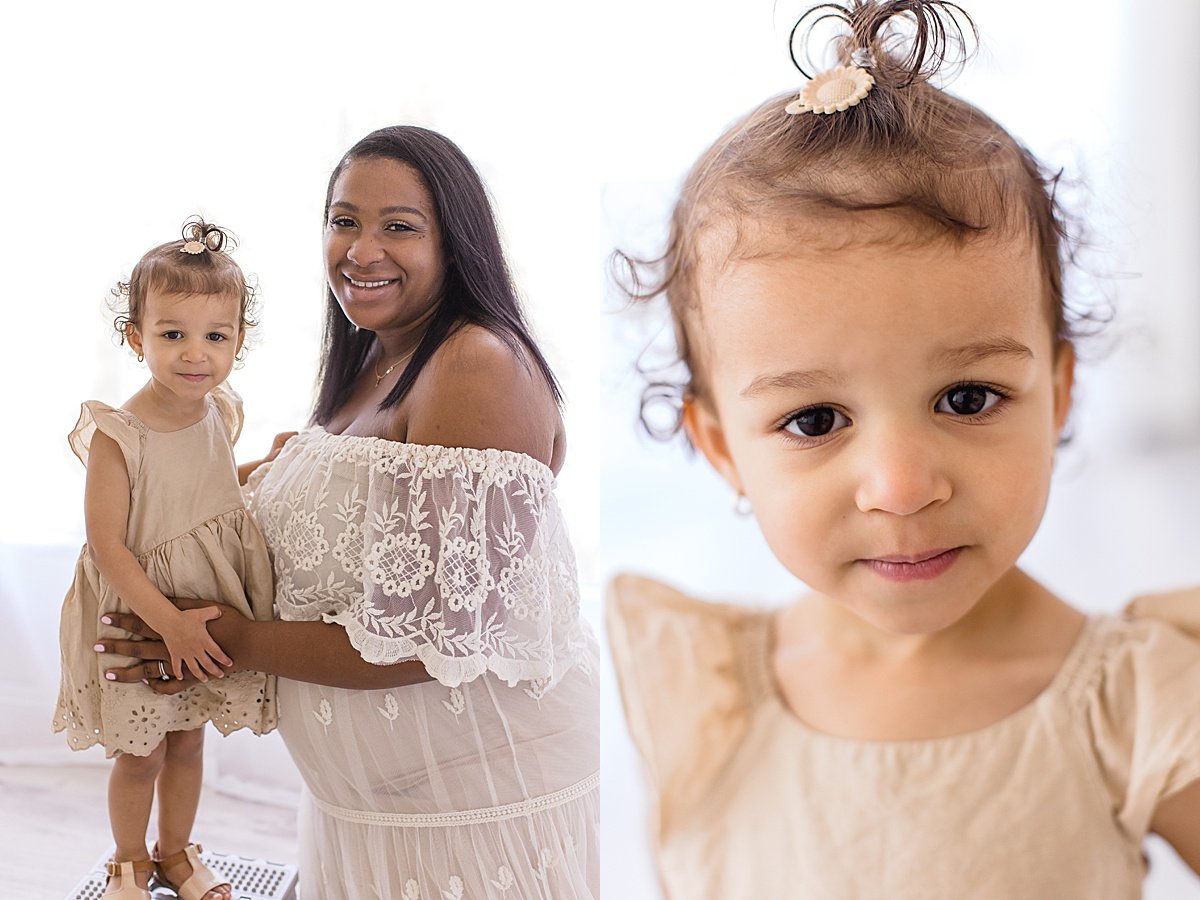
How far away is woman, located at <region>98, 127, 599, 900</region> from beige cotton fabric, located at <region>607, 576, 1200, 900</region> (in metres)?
0.47

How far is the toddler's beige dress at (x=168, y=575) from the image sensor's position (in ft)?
4.99

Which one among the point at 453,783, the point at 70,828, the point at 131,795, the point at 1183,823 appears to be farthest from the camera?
the point at 70,828

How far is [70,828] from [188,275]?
4.90 feet

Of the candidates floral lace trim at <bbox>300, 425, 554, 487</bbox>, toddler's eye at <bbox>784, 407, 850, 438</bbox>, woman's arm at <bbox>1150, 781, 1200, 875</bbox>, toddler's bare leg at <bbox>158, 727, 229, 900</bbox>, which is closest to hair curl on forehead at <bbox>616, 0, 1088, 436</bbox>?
toddler's eye at <bbox>784, 407, 850, 438</bbox>

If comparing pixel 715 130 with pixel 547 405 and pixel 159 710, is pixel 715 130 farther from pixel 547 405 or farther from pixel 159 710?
pixel 159 710

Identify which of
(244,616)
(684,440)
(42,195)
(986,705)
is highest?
(42,195)

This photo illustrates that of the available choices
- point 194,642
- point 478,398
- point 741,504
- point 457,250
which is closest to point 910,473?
point 741,504

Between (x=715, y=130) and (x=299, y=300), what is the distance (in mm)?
1573

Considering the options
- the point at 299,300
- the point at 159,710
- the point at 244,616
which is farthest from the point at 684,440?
the point at 299,300

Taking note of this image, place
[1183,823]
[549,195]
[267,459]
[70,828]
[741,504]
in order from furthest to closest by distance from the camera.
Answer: [70,828] < [549,195] < [267,459] < [741,504] < [1183,823]

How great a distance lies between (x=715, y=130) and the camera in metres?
0.90

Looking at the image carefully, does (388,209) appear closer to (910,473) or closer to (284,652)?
(284,652)

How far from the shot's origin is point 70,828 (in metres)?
2.36

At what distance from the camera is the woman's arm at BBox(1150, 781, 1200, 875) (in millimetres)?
765
